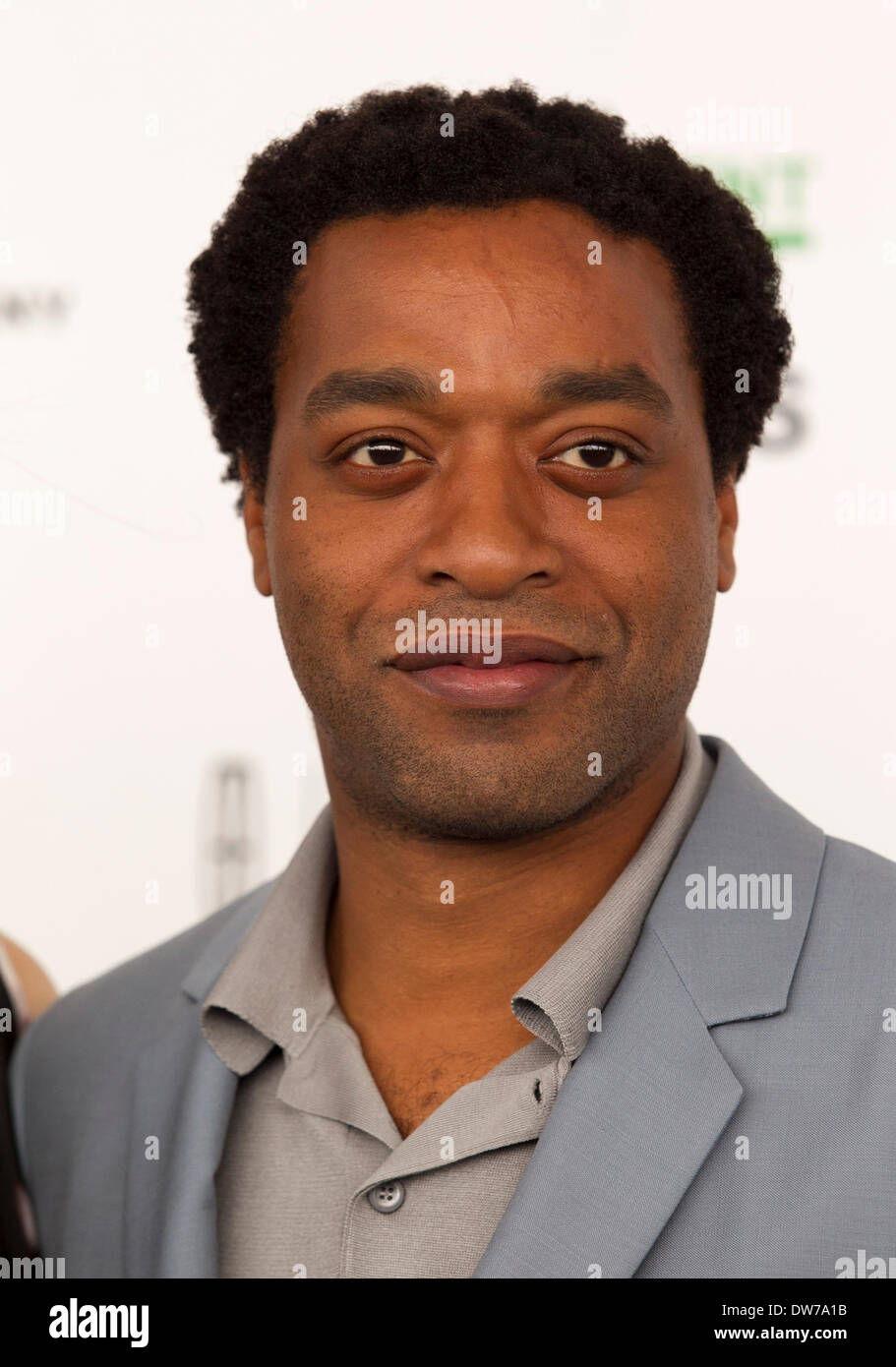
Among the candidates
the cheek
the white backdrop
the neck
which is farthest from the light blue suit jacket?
the white backdrop

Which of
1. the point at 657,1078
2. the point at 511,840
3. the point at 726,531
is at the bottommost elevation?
the point at 657,1078

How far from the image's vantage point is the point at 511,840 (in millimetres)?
1944

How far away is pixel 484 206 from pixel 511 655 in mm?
560

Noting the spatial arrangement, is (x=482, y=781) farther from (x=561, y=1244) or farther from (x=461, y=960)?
(x=561, y=1244)

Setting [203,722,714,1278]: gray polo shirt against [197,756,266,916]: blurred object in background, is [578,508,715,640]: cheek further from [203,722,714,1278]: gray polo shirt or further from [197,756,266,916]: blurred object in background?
[197,756,266,916]: blurred object in background

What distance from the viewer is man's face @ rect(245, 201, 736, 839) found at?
1.85 metres

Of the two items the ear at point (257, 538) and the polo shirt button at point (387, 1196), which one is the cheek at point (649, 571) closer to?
the ear at point (257, 538)

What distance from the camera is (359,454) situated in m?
1.95

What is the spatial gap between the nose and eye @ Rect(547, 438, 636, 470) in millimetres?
58

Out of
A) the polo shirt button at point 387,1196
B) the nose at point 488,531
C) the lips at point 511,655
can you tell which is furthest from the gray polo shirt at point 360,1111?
the nose at point 488,531

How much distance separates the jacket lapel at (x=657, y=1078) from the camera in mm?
1631

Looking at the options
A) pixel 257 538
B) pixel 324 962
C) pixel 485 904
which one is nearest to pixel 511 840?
pixel 485 904

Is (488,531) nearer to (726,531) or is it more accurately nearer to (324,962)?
(726,531)
